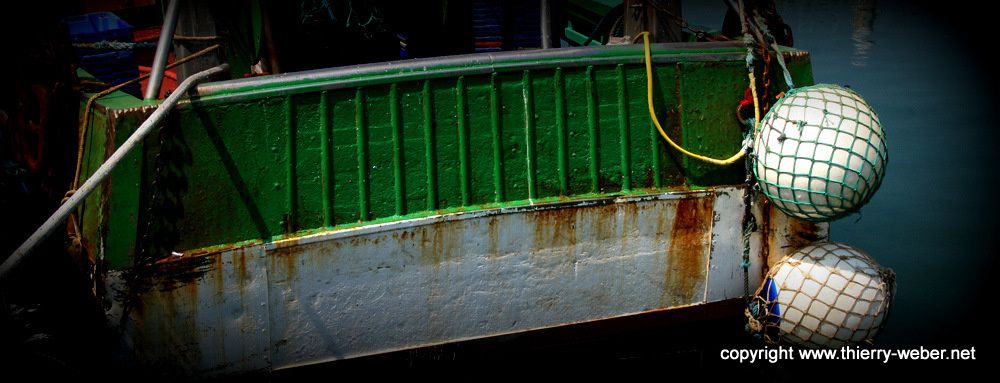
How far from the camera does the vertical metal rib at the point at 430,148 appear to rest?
11.4ft

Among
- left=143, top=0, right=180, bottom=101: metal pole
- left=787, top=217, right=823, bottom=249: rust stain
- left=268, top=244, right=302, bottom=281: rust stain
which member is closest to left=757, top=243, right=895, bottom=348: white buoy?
left=787, top=217, right=823, bottom=249: rust stain

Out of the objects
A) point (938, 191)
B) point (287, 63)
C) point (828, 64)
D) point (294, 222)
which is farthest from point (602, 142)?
point (828, 64)

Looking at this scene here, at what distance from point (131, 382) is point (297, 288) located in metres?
0.82

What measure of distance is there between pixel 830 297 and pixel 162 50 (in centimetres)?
319

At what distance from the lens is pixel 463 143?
3.57m

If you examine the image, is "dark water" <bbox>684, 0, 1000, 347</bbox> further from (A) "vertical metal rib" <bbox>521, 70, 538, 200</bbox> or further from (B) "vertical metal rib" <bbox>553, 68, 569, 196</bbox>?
(A) "vertical metal rib" <bbox>521, 70, 538, 200</bbox>

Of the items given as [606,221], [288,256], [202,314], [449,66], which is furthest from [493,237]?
[202,314]

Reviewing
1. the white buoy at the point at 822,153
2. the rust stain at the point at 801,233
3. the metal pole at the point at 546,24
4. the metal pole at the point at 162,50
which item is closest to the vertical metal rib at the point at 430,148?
the metal pole at the point at 546,24

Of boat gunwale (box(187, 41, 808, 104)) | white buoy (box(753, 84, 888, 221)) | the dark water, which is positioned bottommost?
the dark water

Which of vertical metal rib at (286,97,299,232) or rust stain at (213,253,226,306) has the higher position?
vertical metal rib at (286,97,299,232)

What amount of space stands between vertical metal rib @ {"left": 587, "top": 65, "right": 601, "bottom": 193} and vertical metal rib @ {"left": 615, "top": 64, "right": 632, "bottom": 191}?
12 centimetres

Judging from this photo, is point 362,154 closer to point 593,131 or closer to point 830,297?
point 593,131

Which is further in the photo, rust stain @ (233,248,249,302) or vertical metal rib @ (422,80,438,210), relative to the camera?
vertical metal rib @ (422,80,438,210)

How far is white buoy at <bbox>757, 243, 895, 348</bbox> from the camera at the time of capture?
138 inches
